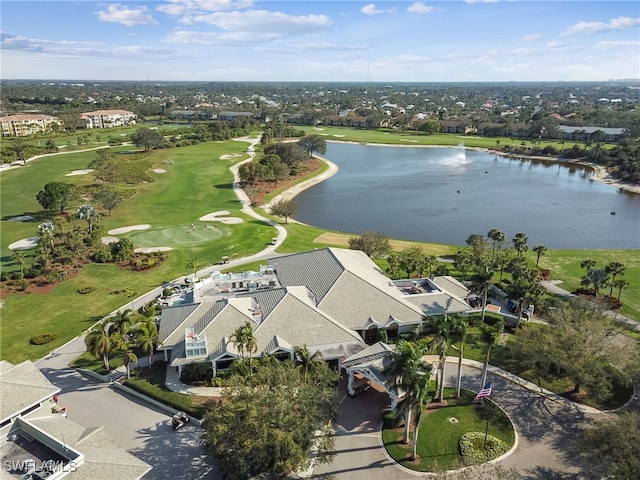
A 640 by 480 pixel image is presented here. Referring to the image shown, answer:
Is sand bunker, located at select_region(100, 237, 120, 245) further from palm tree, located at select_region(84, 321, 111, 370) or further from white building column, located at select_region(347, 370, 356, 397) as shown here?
white building column, located at select_region(347, 370, 356, 397)

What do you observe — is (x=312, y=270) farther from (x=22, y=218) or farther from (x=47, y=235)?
(x=22, y=218)

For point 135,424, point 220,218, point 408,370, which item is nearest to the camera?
point 408,370

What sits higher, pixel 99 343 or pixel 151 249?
pixel 99 343

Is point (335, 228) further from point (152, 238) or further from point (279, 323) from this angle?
point (279, 323)

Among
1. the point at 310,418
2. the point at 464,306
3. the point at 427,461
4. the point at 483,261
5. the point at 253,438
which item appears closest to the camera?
the point at 253,438

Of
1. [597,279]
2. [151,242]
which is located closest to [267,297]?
[151,242]

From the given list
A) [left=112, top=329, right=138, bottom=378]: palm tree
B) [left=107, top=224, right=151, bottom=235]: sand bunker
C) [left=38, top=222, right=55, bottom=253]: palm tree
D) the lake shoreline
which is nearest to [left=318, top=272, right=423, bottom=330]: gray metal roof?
[left=112, top=329, right=138, bottom=378]: palm tree

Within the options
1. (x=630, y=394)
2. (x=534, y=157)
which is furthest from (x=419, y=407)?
(x=534, y=157)
